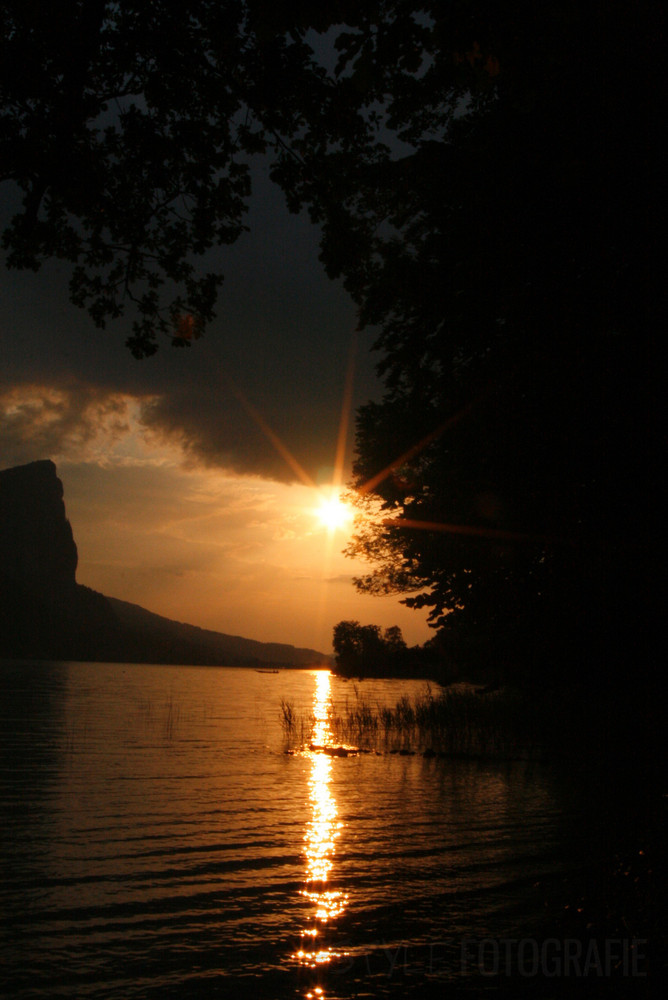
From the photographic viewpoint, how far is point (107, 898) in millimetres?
8836

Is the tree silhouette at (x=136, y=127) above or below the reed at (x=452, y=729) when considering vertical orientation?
above

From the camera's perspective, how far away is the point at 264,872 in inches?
404

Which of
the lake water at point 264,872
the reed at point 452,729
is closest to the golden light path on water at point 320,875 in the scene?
the lake water at point 264,872

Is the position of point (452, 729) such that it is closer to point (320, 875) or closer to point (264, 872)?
point (320, 875)

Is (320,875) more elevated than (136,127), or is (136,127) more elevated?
(136,127)

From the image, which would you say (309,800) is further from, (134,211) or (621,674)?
(134,211)

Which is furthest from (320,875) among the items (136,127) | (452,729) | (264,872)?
(452,729)

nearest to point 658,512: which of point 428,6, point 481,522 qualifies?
point 481,522

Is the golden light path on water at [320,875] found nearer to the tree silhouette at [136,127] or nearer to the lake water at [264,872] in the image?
the lake water at [264,872]

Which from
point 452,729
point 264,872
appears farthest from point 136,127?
point 452,729

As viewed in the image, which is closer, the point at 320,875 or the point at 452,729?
the point at 320,875

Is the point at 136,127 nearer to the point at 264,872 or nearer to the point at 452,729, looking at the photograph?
the point at 264,872

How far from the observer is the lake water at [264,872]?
22.3 feet

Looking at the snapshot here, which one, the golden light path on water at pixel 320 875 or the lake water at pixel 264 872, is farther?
the golden light path on water at pixel 320 875
